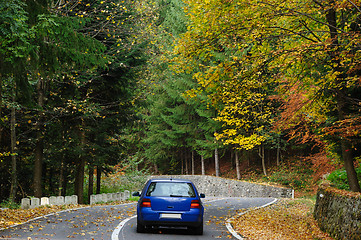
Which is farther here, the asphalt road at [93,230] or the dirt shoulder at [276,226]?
the dirt shoulder at [276,226]

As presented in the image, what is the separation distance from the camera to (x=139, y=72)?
2170cm

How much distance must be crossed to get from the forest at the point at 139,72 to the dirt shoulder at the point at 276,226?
2215 mm

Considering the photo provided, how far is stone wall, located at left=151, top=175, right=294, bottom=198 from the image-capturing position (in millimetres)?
30609

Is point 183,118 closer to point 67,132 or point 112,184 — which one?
point 112,184

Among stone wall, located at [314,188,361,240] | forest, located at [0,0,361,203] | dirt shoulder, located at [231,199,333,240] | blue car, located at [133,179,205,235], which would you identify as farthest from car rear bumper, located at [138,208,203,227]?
forest, located at [0,0,361,203]

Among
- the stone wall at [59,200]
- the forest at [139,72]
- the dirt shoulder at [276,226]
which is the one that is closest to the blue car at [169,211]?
the dirt shoulder at [276,226]

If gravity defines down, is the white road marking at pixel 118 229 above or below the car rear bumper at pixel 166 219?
below

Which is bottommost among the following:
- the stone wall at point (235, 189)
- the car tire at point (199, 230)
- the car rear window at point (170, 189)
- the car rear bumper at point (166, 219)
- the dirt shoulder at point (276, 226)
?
the stone wall at point (235, 189)

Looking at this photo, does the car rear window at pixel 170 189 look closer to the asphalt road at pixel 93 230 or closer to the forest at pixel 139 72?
the asphalt road at pixel 93 230

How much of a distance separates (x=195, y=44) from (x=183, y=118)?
29.7m

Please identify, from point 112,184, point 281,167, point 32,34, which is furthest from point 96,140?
point 281,167

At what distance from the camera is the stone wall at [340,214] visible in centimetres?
811

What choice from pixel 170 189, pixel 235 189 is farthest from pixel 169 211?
pixel 235 189

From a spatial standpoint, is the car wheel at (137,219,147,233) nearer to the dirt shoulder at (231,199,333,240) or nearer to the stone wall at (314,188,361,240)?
the dirt shoulder at (231,199,333,240)
